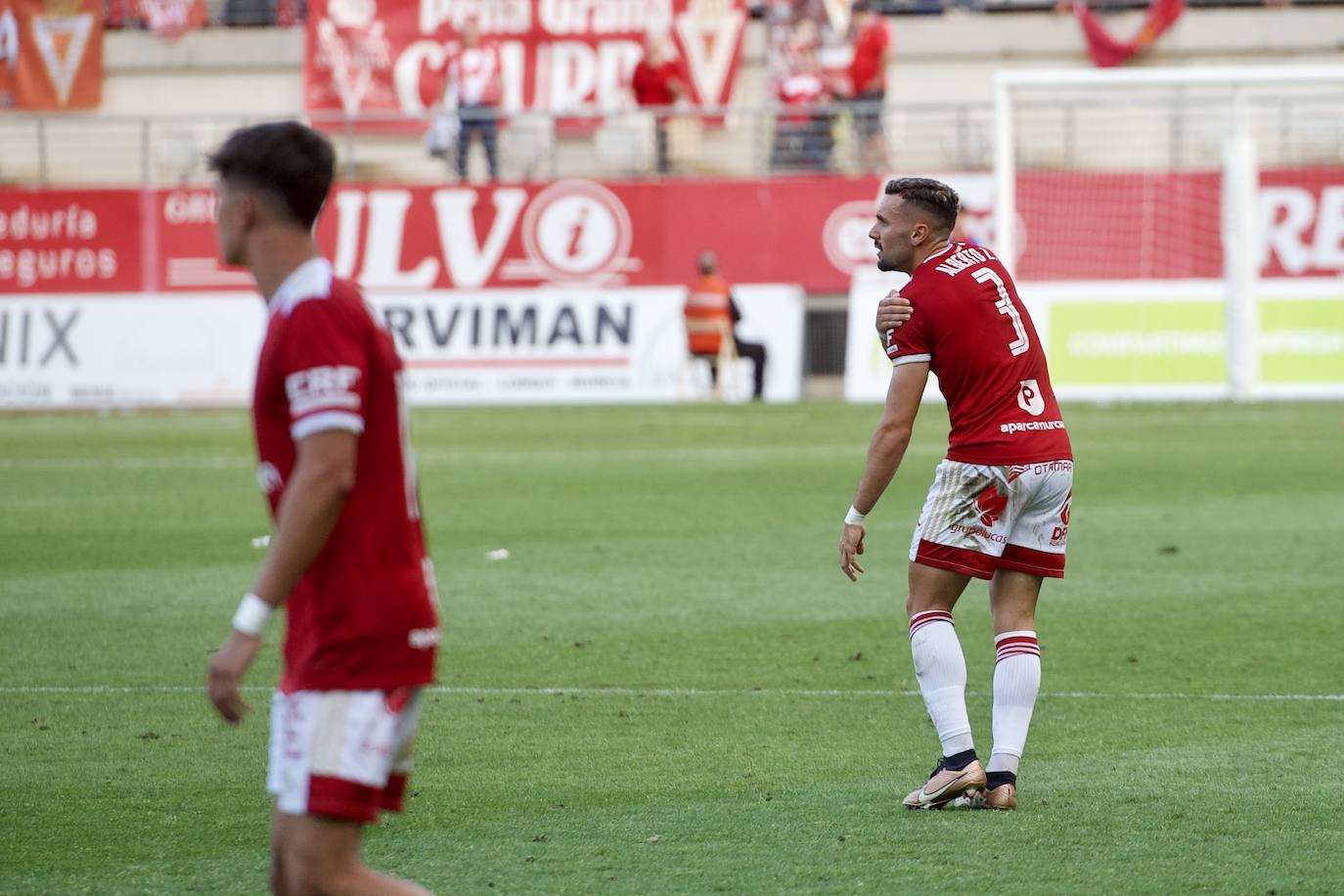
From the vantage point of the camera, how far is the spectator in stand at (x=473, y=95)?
88.9 feet

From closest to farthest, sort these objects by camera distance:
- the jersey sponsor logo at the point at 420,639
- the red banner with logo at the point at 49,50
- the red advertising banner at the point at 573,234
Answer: the jersey sponsor logo at the point at 420,639, the red advertising banner at the point at 573,234, the red banner with logo at the point at 49,50

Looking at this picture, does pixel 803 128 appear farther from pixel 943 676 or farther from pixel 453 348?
pixel 943 676

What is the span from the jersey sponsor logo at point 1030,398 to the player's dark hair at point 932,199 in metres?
0.54

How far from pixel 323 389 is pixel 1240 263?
20.2 m

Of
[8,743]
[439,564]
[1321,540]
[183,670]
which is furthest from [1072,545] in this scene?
[8,743]

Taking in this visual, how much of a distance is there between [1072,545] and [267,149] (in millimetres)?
9464

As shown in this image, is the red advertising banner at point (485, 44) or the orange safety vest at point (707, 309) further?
the red advertising banner at point (485, 44)

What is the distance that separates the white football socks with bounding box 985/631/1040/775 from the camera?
594 centimetres

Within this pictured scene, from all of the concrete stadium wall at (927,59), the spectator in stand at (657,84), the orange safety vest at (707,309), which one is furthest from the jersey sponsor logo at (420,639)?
the concrete stadium wall at (927,59)

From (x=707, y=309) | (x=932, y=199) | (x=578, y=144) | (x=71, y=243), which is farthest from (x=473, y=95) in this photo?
(x=932, y=199)

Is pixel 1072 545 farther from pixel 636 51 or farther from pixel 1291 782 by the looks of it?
pixel 636 51

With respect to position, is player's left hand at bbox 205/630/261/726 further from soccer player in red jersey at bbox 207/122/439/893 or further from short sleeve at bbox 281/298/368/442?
short sleeve at bbox 281/298/368/442

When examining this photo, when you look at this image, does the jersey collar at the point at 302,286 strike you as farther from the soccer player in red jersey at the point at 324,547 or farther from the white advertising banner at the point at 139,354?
the white advertising banner at the point at 139,354

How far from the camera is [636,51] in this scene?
99.8 feet
